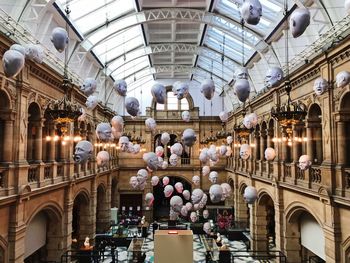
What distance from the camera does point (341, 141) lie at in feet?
34.9

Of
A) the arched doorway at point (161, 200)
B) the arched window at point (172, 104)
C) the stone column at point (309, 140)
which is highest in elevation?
the arched window at point (172, 104)

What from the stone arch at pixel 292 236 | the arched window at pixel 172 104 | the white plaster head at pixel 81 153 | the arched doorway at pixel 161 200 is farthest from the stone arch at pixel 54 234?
the arched window at pixel 172 104

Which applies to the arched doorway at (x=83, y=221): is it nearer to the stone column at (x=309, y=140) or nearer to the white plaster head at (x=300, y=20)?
the stone column at (x=309, y=140)

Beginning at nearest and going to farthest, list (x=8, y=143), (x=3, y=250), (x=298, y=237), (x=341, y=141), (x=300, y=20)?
(x=300, y=20)
(x=3, y=250)
(x=8, y=143)
(x=341, y=141)
(x=298, y=237)

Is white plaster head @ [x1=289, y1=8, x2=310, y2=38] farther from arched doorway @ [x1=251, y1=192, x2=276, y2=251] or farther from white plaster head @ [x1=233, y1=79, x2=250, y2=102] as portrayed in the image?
arched doorway @ [x1=251, y1=192, x2=276, y2=251]

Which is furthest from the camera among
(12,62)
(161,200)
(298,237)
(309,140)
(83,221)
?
(161,200)

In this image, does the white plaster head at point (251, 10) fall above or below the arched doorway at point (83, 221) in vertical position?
above

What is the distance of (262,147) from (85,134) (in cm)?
997

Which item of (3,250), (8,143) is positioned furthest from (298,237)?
(8,143)

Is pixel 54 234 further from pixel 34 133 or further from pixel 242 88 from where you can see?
pixel 242 88

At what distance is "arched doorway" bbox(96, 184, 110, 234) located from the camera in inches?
942

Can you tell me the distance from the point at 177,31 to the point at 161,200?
19.9 meters

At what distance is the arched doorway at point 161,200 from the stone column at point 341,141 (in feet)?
64.5

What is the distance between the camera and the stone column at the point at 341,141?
1056 centimetres
